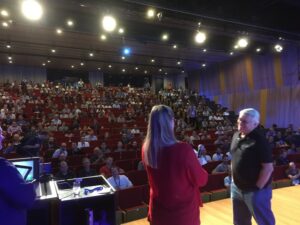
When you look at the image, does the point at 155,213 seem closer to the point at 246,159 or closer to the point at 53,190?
the point at 246,159

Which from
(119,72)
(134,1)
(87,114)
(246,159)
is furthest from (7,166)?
(119,72)

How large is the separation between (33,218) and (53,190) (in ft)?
1.08

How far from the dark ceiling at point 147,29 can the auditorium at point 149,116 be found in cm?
4

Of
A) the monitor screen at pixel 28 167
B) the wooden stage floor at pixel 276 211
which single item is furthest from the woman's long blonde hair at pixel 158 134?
the wooden stage floor at pixel 276 211

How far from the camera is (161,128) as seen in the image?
1.67 meters

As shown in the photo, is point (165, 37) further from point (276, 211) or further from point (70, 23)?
point (276, 211)

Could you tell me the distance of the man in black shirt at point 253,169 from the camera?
216 cm

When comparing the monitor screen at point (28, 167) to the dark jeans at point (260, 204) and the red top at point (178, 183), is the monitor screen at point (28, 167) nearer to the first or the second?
the red top at point (178, 183)

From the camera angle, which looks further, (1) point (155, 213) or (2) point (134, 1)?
(2) point (134, 1)

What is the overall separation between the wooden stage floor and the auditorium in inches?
0.6

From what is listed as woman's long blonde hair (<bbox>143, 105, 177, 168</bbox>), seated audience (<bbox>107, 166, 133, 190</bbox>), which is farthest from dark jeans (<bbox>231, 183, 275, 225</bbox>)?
seated audience (<bbox>107, 166, 133, 190</bbox>)

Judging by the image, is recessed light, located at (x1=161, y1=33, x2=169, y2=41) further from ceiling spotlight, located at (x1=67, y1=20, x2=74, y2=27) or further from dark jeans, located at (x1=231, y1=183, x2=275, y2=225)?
dark jeans, located at (x1=231, y1=183, x2=275, y2=225)

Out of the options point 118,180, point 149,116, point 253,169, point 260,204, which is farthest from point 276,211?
point 149,116

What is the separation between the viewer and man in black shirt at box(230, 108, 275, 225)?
2.16 meters
